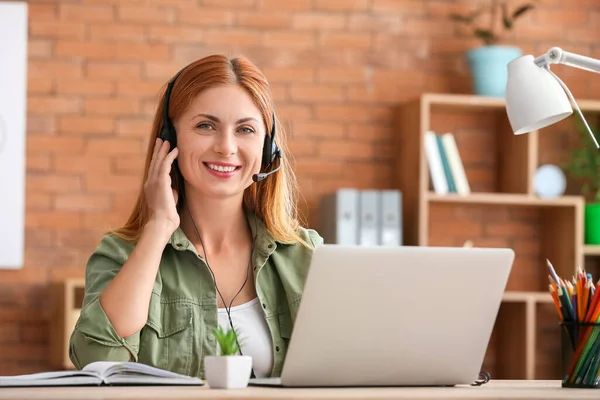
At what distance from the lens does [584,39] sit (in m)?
4.66

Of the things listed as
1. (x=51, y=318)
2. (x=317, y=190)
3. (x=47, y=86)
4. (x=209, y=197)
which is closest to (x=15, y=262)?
(x=51, y=318)

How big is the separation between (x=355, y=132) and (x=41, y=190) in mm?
1459

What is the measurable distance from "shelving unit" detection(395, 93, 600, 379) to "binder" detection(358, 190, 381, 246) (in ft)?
0.64

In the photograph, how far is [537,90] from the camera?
1697 millimetres

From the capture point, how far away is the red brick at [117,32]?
A: 4.27 metres

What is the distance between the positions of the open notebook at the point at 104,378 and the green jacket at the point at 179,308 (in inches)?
14.0

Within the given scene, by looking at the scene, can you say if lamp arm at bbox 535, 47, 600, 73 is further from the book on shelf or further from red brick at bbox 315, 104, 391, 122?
red brick at bbox 315, 104, 391, 122

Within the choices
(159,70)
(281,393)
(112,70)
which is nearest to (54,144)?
(112,70)

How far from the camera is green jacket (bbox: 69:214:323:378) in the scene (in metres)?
1.94

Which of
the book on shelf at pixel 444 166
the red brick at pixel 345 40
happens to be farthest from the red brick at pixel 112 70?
the book on shelf at pixel 444 166

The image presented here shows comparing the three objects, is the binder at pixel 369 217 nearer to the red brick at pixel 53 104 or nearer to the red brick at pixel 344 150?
the red brick at pixel 344 150

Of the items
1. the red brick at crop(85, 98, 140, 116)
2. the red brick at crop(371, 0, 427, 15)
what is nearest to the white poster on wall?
the red brick at crop(85, 98, 140, 116)

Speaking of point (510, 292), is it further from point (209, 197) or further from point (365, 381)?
point (365, 381)

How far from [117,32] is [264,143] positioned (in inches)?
87.0
